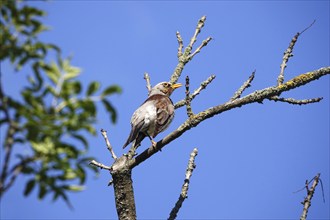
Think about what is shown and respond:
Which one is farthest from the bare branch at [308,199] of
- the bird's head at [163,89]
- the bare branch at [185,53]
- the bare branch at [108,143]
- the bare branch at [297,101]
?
the bird's head at [163,89]

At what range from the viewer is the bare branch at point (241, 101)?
17.2ft

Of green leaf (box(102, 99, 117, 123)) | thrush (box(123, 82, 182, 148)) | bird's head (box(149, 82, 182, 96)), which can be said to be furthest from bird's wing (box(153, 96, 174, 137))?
green leaf (box(102, 99, 117, 123))

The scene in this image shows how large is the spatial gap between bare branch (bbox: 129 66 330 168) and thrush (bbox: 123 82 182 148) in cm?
157

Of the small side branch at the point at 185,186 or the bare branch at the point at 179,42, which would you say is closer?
the small side branch at the point at 185,186

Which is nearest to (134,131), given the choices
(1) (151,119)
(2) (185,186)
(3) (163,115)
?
(1) (151,119)

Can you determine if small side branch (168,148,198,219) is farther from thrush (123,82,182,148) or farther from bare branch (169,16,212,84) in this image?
bare branch (169,16,212,84)

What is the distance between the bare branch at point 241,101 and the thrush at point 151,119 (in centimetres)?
157

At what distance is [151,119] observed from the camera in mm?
7457

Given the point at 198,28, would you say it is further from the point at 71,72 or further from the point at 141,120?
the point at 71,72

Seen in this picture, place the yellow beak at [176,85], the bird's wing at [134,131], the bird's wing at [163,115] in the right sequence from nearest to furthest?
the bird's wing at [134,131] → the bird's wing at [163,115] → the yellow beak at [176,85]

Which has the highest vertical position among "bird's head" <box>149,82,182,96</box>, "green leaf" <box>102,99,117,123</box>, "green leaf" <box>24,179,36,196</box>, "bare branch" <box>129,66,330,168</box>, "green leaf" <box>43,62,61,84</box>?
"bird's head" <box>149,82,182,96</box>

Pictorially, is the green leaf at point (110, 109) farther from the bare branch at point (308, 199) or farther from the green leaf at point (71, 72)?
the bare branch at point (308, 199)

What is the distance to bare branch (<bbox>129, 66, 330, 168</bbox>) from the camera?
17.2 feet

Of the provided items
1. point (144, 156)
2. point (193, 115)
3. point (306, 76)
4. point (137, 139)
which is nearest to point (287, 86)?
point (306, 76)
